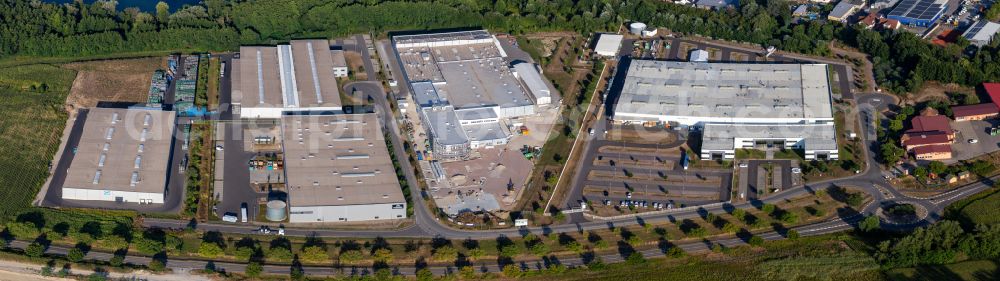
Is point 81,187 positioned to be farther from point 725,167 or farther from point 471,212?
point 725,167

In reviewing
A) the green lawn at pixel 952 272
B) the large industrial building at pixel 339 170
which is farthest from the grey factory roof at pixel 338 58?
the green lawn at pixel 952 272

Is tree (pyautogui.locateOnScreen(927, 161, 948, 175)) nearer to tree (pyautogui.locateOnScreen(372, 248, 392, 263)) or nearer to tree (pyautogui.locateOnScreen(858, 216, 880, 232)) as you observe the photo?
tree (pyautogui.locateOnScreen(858, 216, 880, 232))

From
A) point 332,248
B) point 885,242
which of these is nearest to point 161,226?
point 332,248

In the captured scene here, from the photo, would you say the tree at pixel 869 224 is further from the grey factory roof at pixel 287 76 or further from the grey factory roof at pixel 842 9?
the grey factory roof at pixel 287 76

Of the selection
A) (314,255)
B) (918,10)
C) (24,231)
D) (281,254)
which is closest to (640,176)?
(314,255)

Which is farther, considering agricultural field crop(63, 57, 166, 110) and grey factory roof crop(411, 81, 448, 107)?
agricultural field crop(63, 57, 166, 110)

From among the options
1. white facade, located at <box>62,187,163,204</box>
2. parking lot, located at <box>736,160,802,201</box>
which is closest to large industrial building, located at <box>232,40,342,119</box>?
white facade, located at <box>62,187,163,204</box>
